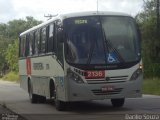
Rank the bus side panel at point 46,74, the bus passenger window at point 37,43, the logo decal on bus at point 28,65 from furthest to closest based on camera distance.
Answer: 1. the logo decal on bus at point 28,65
2. the bus passenger window at point 37,43
3. the bus side panel at point 46,74

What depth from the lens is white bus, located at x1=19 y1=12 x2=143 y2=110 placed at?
1745 centimetres

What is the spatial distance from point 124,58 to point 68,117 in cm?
272

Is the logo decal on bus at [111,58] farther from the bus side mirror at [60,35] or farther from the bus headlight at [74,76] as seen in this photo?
the bus side mirror at [60,35]

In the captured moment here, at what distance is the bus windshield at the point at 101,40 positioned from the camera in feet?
57.9

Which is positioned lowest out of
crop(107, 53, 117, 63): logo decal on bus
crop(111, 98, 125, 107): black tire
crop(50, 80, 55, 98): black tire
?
crop(111, 98, 125, 107): black tire

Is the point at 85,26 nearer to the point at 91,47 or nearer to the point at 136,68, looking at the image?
the point at 91,47

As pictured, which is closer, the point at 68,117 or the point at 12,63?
the point at 68,117

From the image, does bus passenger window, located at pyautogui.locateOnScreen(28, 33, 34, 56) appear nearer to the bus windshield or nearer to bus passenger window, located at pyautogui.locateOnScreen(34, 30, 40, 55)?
bus passenger window, located at pyautogui.locateOnScreen(34, 30, 40, 55)

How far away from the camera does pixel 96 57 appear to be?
57.8 feet

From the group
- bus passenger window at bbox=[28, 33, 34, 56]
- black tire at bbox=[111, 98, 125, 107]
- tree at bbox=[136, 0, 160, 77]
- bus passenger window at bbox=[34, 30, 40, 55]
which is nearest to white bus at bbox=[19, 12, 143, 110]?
black tire at bbox=[111, 98, 125, 107]

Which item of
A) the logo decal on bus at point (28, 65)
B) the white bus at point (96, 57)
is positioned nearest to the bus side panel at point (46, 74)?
the white bus at point (96, 57)

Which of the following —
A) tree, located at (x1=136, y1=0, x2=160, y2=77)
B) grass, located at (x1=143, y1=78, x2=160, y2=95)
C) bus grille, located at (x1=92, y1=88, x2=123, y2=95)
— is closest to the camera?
bus grille, located at (x1=92, y1=88, x2=123, y2=95)

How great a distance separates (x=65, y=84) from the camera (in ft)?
57.9

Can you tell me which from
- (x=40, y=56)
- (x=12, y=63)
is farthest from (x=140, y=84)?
(x=12, y=63)
